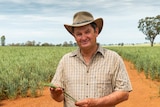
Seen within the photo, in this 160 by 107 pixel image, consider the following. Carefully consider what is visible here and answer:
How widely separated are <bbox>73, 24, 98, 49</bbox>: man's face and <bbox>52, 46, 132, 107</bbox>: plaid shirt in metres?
0.11

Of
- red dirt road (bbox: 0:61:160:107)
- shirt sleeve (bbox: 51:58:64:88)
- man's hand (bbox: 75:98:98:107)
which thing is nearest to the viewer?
man's hand (bbox: 75:98:98:107)

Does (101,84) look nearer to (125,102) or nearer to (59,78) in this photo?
(59,78)

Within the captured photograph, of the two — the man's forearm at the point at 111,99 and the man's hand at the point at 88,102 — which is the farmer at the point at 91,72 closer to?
the man's forearm at the point at 111,99

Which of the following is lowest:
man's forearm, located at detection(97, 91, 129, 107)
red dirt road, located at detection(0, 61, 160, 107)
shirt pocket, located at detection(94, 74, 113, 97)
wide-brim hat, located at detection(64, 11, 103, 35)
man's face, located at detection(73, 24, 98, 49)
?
red dirt road, located at detection(0, 61, 160, 107)

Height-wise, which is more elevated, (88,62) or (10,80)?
(88,62)

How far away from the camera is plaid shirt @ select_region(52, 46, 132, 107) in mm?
2809

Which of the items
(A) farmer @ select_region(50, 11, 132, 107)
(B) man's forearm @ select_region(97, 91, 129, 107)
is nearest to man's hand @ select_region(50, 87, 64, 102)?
(A) farmer @ select_region(50, 11, 132, 107)

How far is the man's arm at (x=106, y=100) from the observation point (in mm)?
2584

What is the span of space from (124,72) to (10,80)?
21.1 ft

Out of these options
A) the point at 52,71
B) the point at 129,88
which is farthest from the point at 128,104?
the point at 129,88

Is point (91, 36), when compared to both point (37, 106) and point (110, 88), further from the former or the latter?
point (37, 106)

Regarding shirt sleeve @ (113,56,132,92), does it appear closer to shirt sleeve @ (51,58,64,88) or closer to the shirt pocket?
Result: the shirt pocket

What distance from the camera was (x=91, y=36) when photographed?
2.83m

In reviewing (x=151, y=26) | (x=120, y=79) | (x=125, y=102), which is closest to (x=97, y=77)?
(x=120, y=79)
